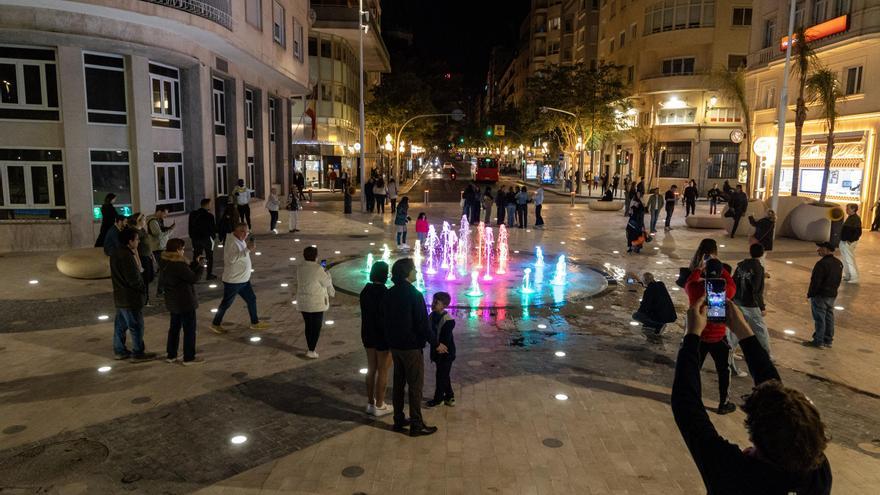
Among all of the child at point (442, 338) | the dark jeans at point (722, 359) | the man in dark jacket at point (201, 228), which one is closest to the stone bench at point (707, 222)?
the dark jeans at point (722, 359)

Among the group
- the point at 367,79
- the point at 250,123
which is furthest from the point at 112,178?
the point at 367,79

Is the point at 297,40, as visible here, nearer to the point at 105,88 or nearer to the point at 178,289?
the point at 105,88

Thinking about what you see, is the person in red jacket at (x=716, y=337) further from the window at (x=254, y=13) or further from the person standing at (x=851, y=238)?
the window at (x=254, y=13)

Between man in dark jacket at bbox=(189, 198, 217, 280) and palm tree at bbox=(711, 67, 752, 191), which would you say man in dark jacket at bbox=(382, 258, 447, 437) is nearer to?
man in dark jacket at bbox=(189, 198, 217, 280)

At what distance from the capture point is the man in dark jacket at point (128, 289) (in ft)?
27.1

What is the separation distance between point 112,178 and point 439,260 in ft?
37.2

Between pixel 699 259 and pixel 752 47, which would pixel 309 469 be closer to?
pixel 699 259

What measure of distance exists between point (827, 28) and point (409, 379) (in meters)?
27.8

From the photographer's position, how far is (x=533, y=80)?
56.9m

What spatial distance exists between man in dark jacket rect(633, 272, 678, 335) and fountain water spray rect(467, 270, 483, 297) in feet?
12.8

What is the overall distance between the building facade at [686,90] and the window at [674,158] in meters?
0.02

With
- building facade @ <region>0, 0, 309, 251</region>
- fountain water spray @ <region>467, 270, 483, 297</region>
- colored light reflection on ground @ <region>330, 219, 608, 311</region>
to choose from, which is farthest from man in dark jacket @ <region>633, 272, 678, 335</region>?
building facade @ <region>0, 0, 309, 251</region>

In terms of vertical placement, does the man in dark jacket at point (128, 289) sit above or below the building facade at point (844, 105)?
below

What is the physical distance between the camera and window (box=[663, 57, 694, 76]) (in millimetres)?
48844
